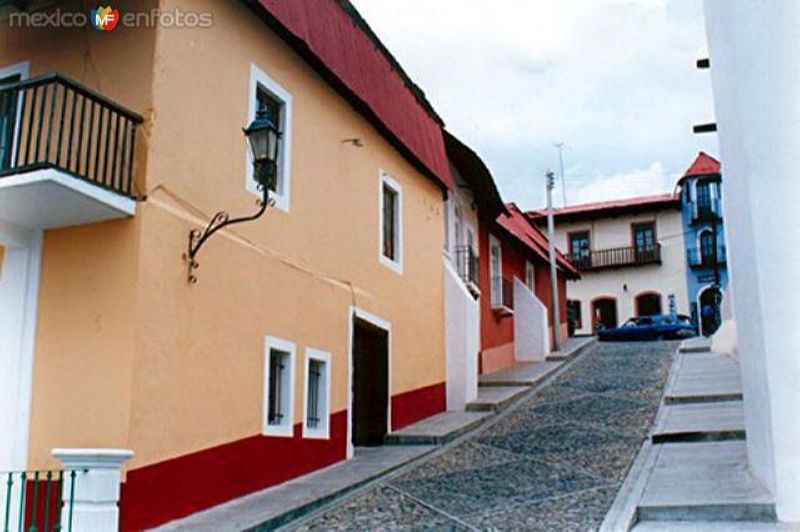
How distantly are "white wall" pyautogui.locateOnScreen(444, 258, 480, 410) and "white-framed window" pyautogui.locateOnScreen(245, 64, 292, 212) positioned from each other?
6.04 metres

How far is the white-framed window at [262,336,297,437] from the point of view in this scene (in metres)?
9.15

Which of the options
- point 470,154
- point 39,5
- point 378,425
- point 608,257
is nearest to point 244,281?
point 39,5

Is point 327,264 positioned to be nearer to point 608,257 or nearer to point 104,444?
point 104,444

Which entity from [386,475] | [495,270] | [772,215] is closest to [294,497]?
[386,475]

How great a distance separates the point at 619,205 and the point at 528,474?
28.3 metres

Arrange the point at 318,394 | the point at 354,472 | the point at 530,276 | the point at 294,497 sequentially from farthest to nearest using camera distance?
the point at 530,276 < the point at 318,394 < the point at 354,472 < the point at 294,497

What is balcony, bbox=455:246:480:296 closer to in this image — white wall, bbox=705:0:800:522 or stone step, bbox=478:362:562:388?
stone step, bbox=478:362:562:388

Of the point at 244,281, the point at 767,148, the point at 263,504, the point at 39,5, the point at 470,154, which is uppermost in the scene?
the point at 470,154

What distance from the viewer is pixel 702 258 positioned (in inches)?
1361

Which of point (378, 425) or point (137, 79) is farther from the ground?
point (137, 79)

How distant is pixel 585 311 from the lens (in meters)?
37.2

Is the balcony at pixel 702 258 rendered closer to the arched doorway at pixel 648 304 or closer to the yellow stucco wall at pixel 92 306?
the arched doorway at pixel 648 304

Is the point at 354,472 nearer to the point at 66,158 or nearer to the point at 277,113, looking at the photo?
the point at 277,113

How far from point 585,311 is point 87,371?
32192 mm
